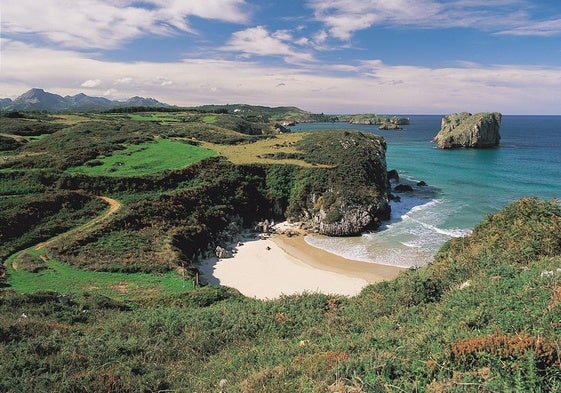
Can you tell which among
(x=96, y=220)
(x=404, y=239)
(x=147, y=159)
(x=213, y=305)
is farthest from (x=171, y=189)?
(x=404, y=239)

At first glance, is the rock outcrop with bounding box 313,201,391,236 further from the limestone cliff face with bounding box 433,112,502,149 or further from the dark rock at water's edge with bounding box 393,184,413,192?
the limestone cliff face with bounding box 433,112,502,149

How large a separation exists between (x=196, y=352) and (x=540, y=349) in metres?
10.5

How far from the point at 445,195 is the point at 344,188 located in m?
21.8

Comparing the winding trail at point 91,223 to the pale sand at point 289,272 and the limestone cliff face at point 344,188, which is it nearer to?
the pale sand at point 289,272

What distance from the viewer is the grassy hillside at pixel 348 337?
7.28 metres

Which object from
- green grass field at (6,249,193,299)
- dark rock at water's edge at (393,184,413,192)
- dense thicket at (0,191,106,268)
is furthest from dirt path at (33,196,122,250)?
dark rock at water's edge at (393,184,413,192)

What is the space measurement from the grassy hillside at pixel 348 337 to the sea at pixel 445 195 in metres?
18.5

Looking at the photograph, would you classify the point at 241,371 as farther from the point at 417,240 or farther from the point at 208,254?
the point at 417,240

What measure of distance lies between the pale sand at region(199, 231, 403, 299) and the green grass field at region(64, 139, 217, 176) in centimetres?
1884

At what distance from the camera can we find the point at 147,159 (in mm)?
51406

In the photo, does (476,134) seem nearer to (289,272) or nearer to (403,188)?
(403,188)

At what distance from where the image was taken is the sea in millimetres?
38625

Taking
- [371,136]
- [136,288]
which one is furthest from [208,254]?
[371,136]

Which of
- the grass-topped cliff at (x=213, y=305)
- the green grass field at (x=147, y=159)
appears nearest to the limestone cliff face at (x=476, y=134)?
the grass-topped cliff at (x=213, y=305)
